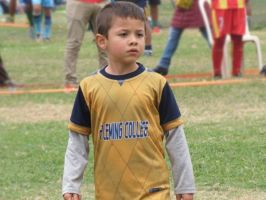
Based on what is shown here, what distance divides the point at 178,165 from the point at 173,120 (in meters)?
0.22

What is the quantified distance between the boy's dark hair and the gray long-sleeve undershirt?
53cm

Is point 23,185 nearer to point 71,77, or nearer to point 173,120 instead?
point 173,120

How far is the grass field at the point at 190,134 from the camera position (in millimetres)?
7254

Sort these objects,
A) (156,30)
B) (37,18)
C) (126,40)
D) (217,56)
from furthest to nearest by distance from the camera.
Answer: (156,30), (37,18), (217,56), (126,40)

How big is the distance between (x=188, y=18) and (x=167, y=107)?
8.63 m

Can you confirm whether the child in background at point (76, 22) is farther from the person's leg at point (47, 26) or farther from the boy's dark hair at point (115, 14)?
the person's leg at point (47, 26)

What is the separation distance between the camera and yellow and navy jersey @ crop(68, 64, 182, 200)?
15.2ft

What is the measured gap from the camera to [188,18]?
43.4 ft

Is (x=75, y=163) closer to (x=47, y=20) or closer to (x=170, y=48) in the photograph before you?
(x=170, y=48)

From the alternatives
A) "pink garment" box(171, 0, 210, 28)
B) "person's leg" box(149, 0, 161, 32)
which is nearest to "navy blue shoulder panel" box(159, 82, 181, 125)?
"pink garment" box(171, 0, 210, 28)

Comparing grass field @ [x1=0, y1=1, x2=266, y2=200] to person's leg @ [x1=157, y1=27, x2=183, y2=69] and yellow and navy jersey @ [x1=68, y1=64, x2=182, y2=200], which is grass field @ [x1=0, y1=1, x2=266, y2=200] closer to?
person's leg @ [x1=157, y1=27, x2=183, y2=69]

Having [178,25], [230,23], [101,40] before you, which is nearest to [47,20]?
[178,25]

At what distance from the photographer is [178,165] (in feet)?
15.3

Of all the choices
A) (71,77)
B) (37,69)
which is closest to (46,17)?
(37,69)
